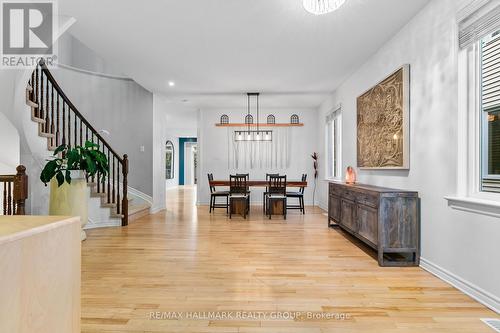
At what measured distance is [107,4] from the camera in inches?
114

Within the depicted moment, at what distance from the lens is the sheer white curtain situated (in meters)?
7.99

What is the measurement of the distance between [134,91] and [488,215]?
6790 mm

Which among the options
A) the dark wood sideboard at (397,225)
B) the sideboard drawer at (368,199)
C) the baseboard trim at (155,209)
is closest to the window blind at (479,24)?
the dark wood sideboard at (397,225)

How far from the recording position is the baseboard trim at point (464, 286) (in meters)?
2.12

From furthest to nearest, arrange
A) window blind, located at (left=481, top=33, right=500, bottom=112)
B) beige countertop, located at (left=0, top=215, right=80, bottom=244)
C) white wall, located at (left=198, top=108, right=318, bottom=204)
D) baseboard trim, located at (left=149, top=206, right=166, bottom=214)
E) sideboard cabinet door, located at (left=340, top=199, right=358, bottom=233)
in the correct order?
white wall, located at (left=198, top=108, right=318, bottom=204) < baseboard trim, located at (left=149, top=206, right=166, bottom=214) < sideboard cabinet door, located at (left=340, top=199, right=358, bottom=233) < window blind, located at (left=481, top=33, right=500, bottom=112) < beige countertop, located at (left=0, top=215, right=80, bottom=244)

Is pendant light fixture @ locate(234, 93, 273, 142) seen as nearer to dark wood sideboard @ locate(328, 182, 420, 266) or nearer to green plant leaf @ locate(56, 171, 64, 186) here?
green plant leaf @ locate(56, 171, 64, 186)

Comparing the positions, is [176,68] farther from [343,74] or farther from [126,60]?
[343,74]

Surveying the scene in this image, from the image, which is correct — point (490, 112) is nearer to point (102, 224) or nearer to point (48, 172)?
point (48, 172)

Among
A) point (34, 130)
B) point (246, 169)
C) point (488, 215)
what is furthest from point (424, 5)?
point (246, 169)

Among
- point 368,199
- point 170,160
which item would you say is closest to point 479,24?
point 368,199

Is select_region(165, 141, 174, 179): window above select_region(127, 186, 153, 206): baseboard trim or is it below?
above

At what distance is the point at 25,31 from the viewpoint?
3.36 metres

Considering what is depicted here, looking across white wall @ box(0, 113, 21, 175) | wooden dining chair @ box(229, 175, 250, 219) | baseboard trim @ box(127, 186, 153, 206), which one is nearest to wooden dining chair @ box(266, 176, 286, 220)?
wooden dining chair @ box(229, 175, 250, 219)

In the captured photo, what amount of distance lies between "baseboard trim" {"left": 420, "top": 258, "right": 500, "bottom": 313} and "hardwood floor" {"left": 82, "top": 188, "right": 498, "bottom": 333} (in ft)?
0.17
